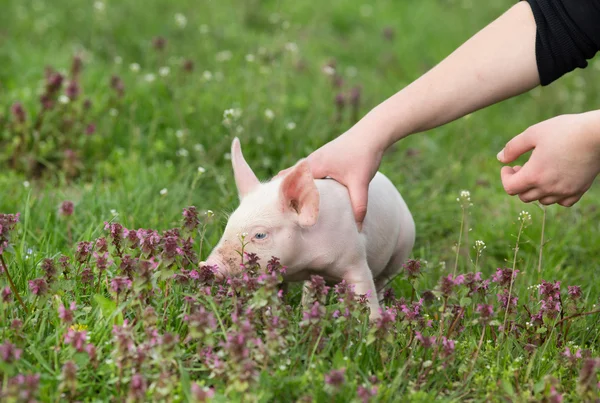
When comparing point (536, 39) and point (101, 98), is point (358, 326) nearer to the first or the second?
point (536, 39)

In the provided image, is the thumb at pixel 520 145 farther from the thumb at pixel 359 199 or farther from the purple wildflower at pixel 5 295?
the purple wildflower at pixel 5 295

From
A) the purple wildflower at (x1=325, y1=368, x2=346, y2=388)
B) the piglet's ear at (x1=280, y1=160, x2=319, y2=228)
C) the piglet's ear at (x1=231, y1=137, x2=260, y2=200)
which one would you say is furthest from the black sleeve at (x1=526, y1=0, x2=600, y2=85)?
the purple wildflower at (x1=325, y1=368, x2=346, y2=388)

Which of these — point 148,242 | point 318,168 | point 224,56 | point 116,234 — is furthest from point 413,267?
point 224,56

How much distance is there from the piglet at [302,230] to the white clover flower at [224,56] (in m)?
2.96

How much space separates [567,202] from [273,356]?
1289 mm

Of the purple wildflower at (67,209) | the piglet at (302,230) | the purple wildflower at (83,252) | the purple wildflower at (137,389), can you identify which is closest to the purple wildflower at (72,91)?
the purple wildflower at (67,209)

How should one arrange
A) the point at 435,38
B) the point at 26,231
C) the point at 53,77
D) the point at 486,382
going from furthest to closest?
the point at 435,38 → the point at 53,77 → the point at 26,231 → the point at 486,382

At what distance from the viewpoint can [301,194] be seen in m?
2.90

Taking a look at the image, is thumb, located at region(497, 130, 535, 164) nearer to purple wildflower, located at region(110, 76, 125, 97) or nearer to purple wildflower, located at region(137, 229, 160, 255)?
purple wildflower, located at region(137, 229, 160, 255)

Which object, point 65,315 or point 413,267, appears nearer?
point 65,315

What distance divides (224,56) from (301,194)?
3.58m

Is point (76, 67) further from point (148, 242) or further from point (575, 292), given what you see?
point (575, 292)

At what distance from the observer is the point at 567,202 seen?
2910 millimetres

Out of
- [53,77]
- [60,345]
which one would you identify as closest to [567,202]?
[60,345]
